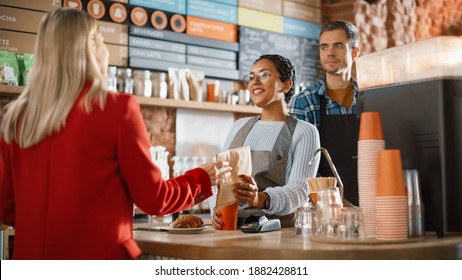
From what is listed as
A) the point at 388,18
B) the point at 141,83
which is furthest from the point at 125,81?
the point at 388,18

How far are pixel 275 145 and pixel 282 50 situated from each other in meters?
2.80

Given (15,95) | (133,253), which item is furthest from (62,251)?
(15,95)

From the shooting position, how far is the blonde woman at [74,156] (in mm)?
1481

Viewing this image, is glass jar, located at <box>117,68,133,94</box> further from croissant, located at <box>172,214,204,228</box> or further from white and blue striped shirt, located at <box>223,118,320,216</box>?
croissant, located at <box>172,214,204,228</box>

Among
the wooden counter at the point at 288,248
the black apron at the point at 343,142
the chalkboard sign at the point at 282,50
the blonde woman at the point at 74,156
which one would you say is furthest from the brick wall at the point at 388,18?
the blonde woman at the point at 74,156

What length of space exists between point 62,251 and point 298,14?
4.16 m

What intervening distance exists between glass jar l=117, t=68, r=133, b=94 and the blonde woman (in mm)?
2569

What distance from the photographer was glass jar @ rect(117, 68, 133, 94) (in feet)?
13.5

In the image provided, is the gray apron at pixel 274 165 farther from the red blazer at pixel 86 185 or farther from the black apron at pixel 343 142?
the red blazer at pixel 86 185

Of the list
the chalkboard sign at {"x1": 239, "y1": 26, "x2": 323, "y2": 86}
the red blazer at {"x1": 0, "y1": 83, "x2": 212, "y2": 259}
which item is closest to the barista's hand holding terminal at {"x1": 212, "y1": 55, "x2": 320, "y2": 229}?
the red blazer at {"x1": 0, "y1": 83, "x2": 212, "y2": 259}

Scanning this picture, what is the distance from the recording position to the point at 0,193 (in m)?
1.63

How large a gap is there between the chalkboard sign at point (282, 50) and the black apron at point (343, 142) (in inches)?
72.4

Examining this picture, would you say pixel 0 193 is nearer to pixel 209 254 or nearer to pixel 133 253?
pixel 133 253
